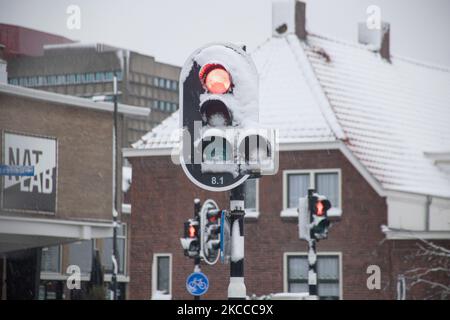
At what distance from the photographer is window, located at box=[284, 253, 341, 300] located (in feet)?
113

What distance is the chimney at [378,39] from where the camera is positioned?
42906 mm

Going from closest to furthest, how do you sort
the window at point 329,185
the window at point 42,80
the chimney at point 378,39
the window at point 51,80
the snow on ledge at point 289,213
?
1. the window at point 329,185
2. the snow on ledge at point 289,213
3. the chimney at point 378,39
4. the window at point 42,80
5. the window at point 51,80

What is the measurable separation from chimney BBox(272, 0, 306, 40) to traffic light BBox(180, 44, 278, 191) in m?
32.8

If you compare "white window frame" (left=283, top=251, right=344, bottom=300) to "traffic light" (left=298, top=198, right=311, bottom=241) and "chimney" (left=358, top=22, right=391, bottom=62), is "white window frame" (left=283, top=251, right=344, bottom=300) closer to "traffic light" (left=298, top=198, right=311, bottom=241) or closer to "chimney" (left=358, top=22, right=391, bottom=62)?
"chimney" (left=358, top=22, right=391, bottom=62)

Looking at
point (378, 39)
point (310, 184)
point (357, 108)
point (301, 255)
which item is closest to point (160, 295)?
point (301, 255)

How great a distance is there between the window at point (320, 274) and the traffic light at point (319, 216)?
15009 millimetres

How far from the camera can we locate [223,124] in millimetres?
6422

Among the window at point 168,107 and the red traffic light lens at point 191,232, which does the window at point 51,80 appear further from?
the red traffic light lens at point 191,232

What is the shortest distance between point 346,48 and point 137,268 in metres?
11.2

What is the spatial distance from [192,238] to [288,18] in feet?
55.1

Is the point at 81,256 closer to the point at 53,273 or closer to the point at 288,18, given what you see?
the point at 53,273

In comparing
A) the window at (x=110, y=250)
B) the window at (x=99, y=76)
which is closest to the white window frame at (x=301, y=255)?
the window at (x=110, y=250)

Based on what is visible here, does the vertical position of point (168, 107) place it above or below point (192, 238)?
above
